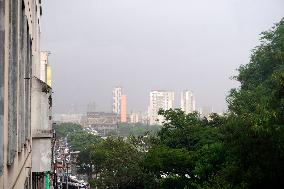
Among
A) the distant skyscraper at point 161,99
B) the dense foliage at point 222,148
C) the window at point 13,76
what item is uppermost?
the distant skyscraper at point 161,99

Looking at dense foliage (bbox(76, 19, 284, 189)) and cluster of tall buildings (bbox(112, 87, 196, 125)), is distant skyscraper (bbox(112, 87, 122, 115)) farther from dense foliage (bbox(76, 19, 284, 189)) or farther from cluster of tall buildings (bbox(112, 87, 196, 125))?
dense foliage (bbox(76, 19, 284, 189))

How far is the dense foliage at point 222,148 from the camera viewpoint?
450 inches

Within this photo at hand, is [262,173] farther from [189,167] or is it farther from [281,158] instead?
[189,167]

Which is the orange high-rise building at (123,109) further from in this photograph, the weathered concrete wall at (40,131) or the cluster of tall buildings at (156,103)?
the weathered concrete wall at (40,131)

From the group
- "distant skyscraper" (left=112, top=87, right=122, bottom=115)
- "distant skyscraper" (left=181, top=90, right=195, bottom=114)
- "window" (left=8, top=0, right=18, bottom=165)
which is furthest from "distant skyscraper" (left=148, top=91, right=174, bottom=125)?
"window" (left=8, top=0, right=18, bottom=165)

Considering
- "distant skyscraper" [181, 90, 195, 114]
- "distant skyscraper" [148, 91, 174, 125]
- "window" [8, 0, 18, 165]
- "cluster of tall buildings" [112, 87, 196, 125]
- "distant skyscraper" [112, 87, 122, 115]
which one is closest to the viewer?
"window" [8, 0, 18, 165]

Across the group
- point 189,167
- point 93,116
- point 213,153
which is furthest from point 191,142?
point 93,116

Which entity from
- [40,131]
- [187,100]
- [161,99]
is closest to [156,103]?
[161,99]

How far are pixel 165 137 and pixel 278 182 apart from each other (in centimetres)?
1193

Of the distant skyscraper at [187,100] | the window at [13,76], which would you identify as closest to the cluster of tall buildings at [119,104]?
the distant skyscraper at [187,100]

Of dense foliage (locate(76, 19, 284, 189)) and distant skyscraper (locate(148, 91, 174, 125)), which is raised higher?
distant skyscraper (locate(148, 91, 174, 125))

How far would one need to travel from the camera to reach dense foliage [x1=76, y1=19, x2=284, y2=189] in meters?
11.4

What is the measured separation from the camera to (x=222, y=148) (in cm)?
1666

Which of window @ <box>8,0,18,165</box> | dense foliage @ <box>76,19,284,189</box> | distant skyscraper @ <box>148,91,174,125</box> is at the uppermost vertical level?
distant skyscraper @ <box>148,91,174,125</box>
